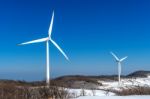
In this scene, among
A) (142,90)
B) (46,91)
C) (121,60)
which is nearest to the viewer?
(46,91)

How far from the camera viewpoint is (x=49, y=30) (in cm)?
2980

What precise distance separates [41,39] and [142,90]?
8955mm

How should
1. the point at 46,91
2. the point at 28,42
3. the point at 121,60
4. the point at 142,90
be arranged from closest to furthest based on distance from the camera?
the point at 46,91 < the point at 142,90 < the point at 28,42 < the point at 121,60

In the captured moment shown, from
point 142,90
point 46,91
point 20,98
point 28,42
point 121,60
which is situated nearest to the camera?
point 20,98

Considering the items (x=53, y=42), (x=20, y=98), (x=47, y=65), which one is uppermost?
(x=53, y=42)

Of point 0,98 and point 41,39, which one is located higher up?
point 41,39

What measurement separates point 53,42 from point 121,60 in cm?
2566

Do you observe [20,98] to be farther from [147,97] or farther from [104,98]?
[147,97]

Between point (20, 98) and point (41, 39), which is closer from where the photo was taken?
point (20, 98)

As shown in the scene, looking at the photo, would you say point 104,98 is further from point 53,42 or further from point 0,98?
point 53,42

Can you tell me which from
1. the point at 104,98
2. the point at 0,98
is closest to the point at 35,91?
the point at 0,98

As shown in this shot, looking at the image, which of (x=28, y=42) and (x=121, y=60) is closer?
(x=28, y=42)

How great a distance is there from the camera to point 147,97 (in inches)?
819

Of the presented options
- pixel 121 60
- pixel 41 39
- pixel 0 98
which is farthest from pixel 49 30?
pixel 121 60
